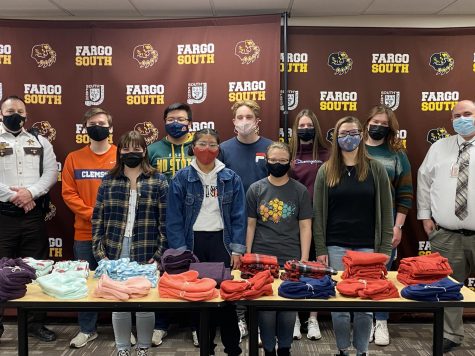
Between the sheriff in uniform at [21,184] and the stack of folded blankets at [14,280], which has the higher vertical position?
the sheriff in uniform at [21,184]

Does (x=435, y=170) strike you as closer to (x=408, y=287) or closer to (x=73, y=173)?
(x=408, y=287)

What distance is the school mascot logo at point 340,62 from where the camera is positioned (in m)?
4.37

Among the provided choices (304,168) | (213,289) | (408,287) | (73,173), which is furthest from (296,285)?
(73,173)

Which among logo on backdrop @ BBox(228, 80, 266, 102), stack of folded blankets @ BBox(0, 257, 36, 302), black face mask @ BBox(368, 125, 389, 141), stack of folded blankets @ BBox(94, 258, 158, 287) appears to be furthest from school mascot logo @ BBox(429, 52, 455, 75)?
stack of folded blankets @ BBox(0, 257, 36, 302)

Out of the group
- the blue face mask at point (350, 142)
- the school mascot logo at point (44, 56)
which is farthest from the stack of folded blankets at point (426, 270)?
the school mascot logo at point (44, 56)

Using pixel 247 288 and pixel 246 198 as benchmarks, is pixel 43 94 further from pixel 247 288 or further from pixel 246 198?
pixel 247 288

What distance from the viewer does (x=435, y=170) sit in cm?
374

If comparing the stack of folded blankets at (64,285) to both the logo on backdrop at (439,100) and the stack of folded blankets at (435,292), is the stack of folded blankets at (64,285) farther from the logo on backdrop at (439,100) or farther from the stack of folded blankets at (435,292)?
the logo on backdrop at (439,100)

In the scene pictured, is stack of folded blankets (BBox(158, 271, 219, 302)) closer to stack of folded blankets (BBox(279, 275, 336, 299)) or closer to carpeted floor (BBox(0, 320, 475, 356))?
stack of folded blankets (BBox(279, 275, 336, 299))

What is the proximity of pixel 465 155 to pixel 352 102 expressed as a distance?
1.16 m

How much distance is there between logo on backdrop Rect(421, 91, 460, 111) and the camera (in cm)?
436

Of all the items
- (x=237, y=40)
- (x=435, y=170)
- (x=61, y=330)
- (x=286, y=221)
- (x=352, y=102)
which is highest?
(x=237, y=40)

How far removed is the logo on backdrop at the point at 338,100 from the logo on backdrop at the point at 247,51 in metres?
0.69

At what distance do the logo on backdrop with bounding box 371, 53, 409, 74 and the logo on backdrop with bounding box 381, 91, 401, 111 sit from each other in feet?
0.62
